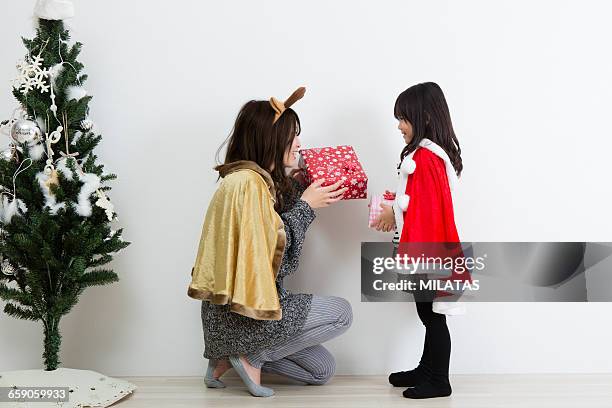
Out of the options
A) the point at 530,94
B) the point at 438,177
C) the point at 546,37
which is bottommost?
the point at 438,177

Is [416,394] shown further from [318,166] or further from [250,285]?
[318,166]

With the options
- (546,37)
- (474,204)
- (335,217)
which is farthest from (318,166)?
(546,37)

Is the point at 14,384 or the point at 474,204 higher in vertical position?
the point at 474,204

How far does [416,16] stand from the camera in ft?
9.48

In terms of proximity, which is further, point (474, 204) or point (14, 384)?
point (474, 204)

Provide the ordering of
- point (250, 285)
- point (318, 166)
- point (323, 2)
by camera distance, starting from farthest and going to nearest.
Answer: point (323, 2) → point (318, 166) → point (250, 285)

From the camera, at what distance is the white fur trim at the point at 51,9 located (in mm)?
2555

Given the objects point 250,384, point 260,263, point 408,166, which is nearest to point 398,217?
point 408,166

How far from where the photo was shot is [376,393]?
102 inches

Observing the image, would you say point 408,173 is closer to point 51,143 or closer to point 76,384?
point 51,143

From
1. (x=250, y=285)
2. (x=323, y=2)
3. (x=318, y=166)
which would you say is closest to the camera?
(x=250, y=285)

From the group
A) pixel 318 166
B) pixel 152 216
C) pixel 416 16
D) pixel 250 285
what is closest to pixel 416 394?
pixel 250 285

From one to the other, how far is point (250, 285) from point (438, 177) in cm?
76

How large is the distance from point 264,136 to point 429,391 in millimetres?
1074
